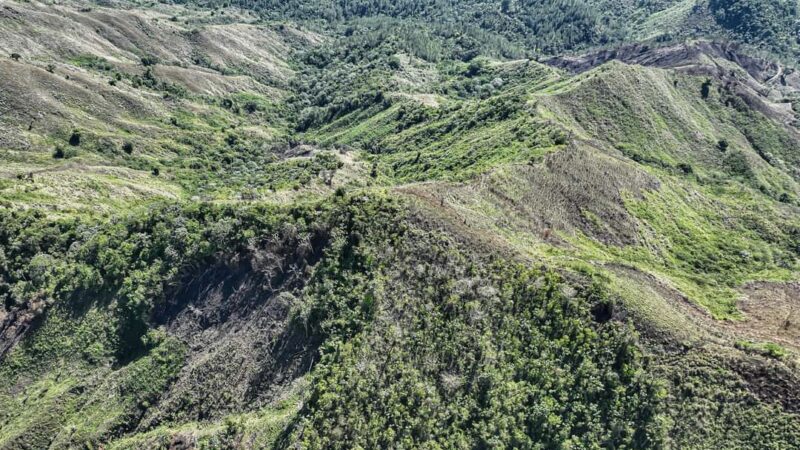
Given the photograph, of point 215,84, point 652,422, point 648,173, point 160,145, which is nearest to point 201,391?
point 652,422

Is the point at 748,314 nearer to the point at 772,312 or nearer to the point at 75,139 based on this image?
the point at 772,312

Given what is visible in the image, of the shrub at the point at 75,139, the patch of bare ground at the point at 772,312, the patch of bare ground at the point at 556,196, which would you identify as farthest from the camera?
the shrub at the point at 75,139

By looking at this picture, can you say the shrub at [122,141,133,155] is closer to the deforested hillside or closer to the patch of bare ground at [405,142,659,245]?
the deforested hillside

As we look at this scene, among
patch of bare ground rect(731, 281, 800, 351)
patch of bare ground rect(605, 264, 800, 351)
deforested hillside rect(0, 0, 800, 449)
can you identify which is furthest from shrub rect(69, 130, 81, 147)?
patch of bare ground rect(731, 281, 800, 351)

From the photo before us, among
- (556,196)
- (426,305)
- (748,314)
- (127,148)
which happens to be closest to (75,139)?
(127,148)

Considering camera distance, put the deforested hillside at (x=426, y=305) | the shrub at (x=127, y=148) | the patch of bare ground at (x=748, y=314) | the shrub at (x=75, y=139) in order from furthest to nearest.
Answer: the shrub at (x=127, y=148), the shrub at (x=75, y=139), the patch of bare ground at (x=748, y=314), the deforested hillside at (x=426, y=305)

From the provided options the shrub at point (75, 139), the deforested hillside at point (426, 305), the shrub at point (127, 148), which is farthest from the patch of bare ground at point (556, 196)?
the shrub at point (75, 139)

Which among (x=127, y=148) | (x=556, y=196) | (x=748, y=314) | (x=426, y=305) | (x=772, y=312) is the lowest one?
(x=127, y=148)

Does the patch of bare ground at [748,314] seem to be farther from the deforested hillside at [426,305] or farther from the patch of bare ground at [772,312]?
the deforested hillside at [426,305]

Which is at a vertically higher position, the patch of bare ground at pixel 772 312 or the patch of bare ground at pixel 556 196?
the patch of bare ground at pixel 556 196

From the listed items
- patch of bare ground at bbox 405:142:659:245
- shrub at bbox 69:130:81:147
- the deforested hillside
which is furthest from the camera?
shrub at bbox 69:130:81:147

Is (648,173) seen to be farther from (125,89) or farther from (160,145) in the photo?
(125,89)
